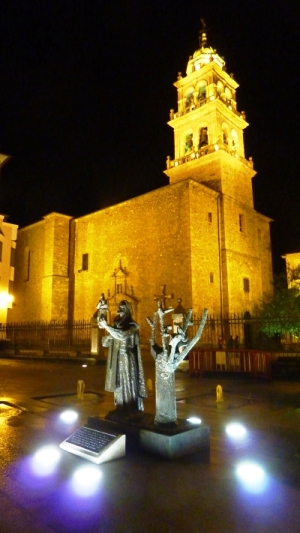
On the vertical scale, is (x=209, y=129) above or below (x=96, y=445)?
above

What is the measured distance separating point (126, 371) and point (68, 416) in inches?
101

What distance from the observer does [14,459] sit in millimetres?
4590

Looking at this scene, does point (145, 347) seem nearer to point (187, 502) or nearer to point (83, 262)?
point (83, 262)

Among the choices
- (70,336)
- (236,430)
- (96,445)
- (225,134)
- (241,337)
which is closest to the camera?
(96,445)

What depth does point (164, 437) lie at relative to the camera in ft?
14.3

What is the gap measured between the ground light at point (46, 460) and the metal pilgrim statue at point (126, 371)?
0.93m

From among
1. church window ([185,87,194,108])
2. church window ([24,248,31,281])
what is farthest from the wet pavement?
church window ([185,87,194,108])

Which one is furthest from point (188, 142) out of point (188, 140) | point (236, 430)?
point (236, 430)

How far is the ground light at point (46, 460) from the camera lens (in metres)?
4.15

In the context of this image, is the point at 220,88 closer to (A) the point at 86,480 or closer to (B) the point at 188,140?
(B) the point at 188,140

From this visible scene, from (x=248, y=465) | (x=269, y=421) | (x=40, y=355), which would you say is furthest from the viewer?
(x=40, y=355)

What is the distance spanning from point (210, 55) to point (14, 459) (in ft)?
105

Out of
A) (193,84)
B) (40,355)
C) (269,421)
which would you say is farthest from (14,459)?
(193,84)

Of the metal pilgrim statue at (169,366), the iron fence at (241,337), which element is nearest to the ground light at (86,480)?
the metal pilgrim statue at (169,366)
